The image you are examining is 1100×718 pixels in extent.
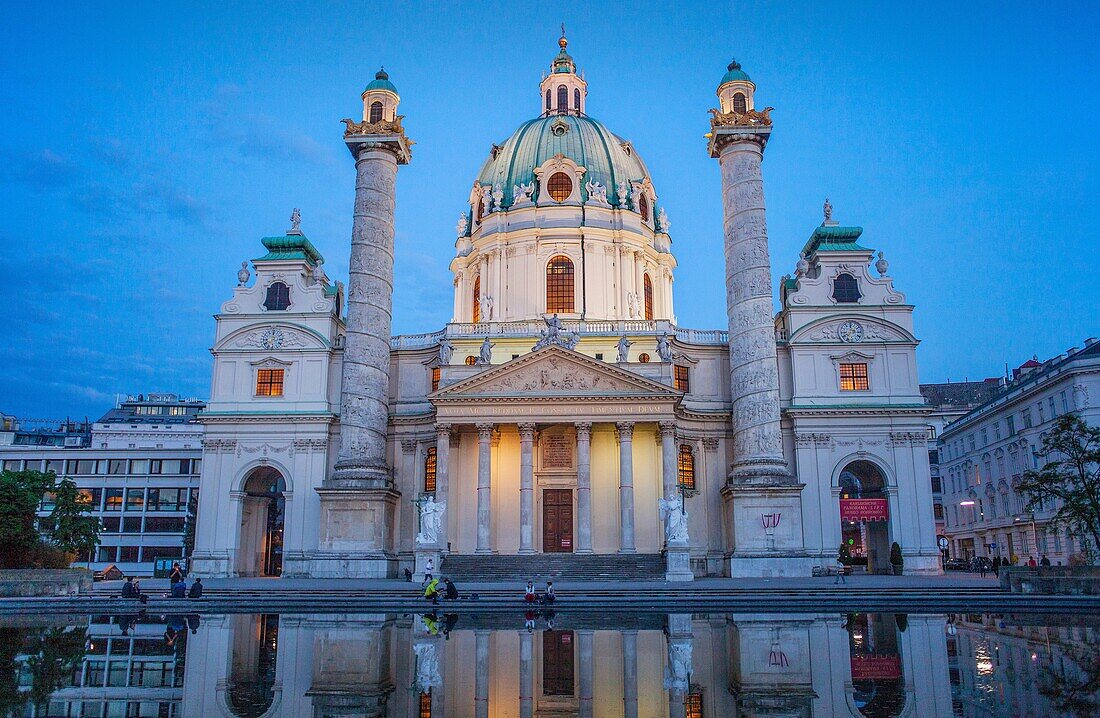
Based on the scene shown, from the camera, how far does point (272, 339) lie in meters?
46.2

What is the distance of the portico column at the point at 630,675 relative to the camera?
10.5 m

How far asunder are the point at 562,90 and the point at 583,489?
33.5 metres

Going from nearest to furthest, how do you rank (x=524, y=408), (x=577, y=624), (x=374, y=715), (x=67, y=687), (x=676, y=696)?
(x=374, y=715) → (x=676, y=696) → (x=67, y=687) → (x=577, y=624) → (x=524, y=408)

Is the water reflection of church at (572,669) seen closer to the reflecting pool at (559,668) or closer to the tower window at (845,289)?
the reflecting pool at (559,668)

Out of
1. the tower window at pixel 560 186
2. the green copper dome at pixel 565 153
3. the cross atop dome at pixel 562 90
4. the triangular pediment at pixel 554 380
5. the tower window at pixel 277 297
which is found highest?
the cross atop dome at pixel 562 90

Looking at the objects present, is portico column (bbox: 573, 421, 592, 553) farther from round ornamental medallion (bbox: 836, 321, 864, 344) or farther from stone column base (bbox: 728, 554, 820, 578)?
round ornamental medallion (bbox: 836, 321, 864, 344)

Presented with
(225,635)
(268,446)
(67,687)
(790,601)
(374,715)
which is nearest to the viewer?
(374,715)

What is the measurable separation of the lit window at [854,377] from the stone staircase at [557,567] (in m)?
14.4

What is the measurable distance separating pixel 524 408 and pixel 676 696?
30556 millimetres

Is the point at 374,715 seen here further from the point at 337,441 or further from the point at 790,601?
the point at 337,441

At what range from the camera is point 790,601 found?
2573 cm

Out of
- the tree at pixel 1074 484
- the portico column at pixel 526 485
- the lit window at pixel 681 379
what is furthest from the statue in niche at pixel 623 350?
the tree at pixel 1074 484

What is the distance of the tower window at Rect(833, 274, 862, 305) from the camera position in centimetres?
4647

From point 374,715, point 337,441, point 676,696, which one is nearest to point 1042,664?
point 676,696
